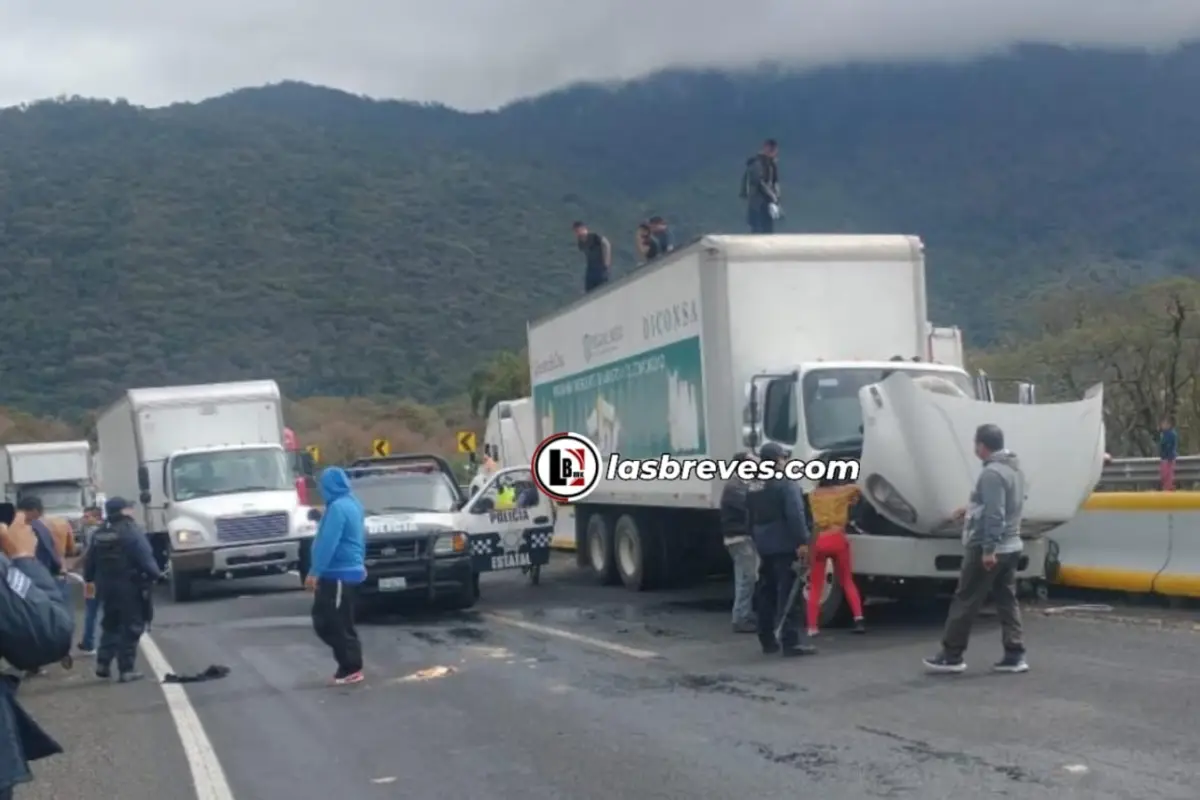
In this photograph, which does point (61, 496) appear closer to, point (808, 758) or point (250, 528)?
point (250, 528)

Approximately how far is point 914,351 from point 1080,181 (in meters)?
63.2

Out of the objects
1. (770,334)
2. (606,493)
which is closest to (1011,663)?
(770,334)

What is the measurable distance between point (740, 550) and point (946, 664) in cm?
366

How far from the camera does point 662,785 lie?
7977mm

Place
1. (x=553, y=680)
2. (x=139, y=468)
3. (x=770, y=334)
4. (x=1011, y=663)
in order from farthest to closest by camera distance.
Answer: (x=139, y=468)
(x=770, y=334)
(x=553, y=680)
(x=1011, y=663)

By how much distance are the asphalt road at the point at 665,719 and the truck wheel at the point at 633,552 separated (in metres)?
4.10

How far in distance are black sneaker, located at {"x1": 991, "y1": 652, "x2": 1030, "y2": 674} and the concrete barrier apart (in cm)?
379

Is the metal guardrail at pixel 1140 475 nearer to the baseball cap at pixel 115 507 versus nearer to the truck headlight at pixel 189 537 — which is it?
the truck headlight at pixel 189 537

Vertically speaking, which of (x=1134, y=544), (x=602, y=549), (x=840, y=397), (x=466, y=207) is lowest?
(x=602, y=549)

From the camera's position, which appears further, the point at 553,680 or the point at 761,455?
the point at 761,455

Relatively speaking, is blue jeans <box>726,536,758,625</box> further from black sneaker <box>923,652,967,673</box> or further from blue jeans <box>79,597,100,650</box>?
blue jeans <box>79,597,100,650</box>

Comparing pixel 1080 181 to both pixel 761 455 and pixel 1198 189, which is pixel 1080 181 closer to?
pixel 1198 189

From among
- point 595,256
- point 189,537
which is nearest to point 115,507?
point 595,256

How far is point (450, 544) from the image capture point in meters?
17.5
